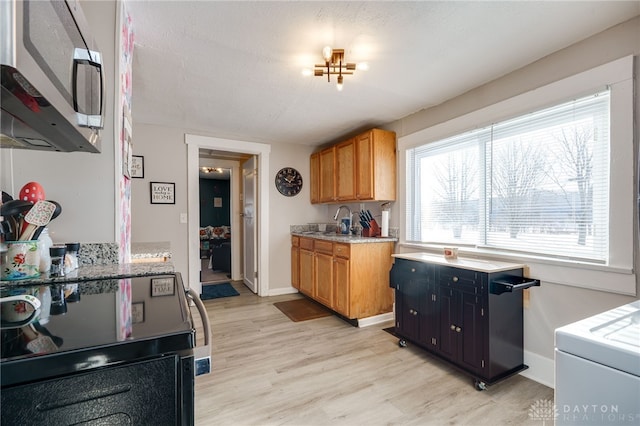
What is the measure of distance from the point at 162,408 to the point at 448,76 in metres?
2.59

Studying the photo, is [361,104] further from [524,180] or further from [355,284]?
[355,284]

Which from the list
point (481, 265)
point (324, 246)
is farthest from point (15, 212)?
point (324, 246)

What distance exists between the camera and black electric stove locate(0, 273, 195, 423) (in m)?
0.50

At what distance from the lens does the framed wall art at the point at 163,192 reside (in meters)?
3.46

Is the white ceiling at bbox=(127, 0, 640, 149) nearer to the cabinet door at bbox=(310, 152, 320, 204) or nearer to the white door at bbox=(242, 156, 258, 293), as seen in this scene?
the cabinet door at bbox=(310, 152, 320, 204)

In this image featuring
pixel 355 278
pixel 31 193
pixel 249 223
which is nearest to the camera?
pixel 31 193

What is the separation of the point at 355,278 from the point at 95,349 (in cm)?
261

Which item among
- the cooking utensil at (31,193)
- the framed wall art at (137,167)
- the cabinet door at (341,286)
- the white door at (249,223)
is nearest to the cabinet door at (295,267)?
the white door at (249,223)

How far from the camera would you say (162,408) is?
60 centimetres

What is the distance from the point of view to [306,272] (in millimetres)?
3857

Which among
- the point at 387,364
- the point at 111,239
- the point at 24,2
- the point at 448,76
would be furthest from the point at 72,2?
the point at 387,364

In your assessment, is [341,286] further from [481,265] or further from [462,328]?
[481,265]

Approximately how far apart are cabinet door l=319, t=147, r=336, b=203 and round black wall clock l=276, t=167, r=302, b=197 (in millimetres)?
440

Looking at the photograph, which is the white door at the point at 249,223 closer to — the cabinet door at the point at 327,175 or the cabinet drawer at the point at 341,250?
the cabinet door at the point at 327,175
